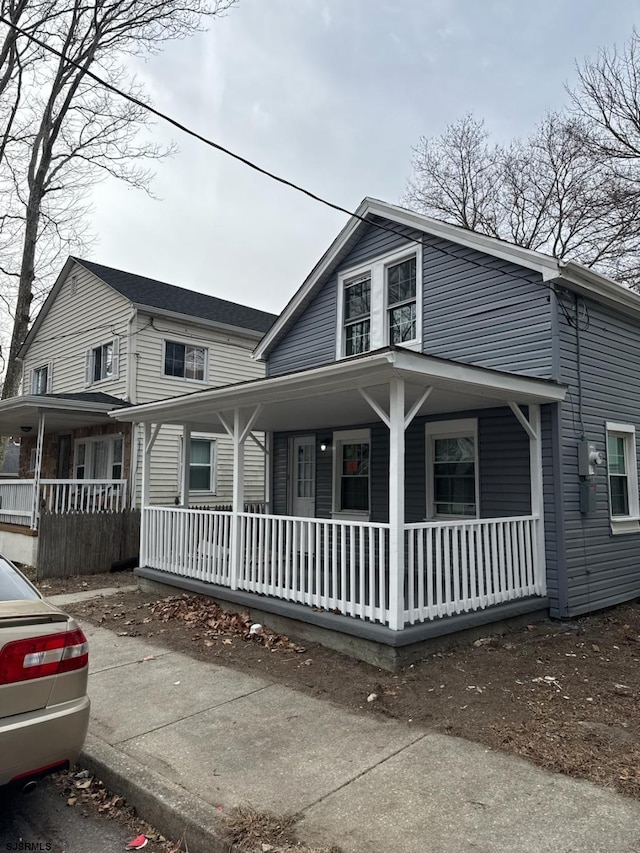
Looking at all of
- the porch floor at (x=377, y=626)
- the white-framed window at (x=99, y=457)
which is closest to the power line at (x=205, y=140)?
the porch floor at (x=377, y=626)

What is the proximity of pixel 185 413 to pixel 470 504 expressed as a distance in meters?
4.59

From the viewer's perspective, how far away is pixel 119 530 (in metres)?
11.4

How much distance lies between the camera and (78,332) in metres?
15.9

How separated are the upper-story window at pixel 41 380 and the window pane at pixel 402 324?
40.4ft

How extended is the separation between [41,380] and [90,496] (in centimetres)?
715

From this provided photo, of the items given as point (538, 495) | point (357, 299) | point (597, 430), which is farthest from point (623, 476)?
point (357, 299)

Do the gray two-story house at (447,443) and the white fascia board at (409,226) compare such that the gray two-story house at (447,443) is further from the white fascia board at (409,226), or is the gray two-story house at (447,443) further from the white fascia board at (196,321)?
the white fascia board at (196,321)

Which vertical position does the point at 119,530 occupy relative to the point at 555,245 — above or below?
below

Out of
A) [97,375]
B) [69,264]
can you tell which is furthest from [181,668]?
[69,264]

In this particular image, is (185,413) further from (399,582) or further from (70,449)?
(70,449)

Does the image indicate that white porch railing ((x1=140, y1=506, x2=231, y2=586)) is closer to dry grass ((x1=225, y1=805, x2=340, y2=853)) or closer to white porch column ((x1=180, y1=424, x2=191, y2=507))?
white porch column ((x1=180, y1=424, x2=191, y2=507))

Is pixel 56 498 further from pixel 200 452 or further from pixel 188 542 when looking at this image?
pixel 188 542

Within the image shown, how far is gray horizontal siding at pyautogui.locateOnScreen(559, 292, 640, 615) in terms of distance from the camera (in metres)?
7.09

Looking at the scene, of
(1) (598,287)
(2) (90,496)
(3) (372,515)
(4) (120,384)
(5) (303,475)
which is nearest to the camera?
(1) (598,287)
